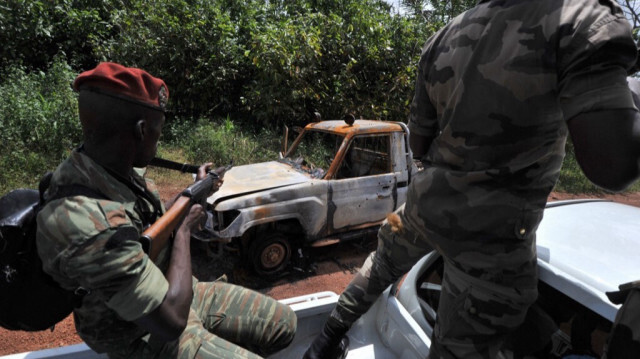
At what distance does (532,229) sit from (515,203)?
5.3 inches

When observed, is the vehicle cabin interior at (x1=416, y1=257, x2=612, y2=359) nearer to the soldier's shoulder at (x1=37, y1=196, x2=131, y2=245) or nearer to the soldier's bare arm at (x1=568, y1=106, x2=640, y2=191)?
the soldier's bare arm at (x1=568, y1=106, x2=640, y2=191)

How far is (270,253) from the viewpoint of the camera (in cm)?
Result: 399

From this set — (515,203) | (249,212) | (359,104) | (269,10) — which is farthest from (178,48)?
(515,203)

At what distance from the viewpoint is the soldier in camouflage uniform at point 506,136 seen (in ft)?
3.27

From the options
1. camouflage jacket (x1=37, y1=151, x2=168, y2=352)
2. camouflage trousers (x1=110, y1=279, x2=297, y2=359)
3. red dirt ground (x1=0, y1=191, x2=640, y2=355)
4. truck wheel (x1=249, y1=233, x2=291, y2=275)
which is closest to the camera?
camouflage jacket (x1=37, y1=151, x2=168, y2=352)

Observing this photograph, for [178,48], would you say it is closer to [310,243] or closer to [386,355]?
[310,243]

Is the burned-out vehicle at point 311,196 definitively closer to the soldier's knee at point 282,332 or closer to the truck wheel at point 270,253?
Result: the truck wheel at point 270,253

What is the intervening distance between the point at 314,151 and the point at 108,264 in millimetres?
4117

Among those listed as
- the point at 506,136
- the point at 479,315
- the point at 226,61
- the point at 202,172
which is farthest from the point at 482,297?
the point at 226,61

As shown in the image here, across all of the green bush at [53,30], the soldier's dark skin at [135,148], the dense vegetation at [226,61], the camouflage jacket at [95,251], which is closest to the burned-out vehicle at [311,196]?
the soldier's dark skin at [135,148]

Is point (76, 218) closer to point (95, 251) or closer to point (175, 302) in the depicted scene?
point (95, 251)

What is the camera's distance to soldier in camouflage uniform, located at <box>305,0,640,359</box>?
39.3 inches

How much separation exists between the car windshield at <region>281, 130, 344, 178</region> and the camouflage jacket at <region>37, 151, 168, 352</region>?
3104 millimetres

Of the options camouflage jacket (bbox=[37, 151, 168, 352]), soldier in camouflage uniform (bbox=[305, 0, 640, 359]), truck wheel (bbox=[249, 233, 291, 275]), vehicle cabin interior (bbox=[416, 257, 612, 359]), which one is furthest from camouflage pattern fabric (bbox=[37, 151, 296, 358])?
truck wheel (bbox=[249, 233, 291, 275])
